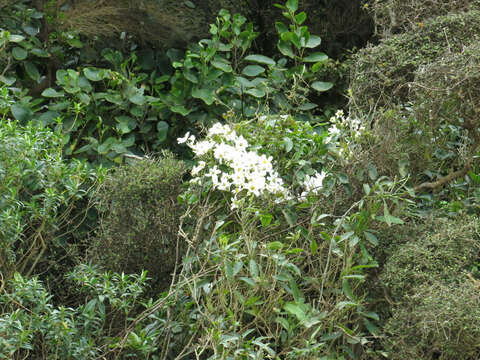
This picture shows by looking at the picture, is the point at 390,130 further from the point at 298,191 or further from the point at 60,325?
the point at 60,325

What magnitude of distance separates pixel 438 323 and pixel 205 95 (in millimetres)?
2502

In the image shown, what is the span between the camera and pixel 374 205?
120 inches

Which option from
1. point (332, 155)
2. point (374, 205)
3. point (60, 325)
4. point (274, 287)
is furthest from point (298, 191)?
point (60, 325)

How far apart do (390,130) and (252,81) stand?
151cm

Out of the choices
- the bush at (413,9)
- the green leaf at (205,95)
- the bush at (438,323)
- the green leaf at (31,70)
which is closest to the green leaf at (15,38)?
the green leaf at (31,70)

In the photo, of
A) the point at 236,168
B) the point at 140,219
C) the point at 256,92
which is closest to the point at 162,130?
the point at 256,92

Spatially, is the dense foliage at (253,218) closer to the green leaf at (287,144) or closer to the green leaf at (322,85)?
the green leaf at (287,144)

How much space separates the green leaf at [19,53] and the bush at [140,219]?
1574 millimetres

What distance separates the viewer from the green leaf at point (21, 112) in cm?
426

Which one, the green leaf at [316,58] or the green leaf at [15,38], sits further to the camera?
the green leaf at [316,58]

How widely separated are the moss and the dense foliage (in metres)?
0.01

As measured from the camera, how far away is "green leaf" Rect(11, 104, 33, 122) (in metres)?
4.26

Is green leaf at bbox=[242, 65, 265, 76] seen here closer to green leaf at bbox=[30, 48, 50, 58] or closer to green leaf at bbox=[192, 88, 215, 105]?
green leaf at bbox=[192, 88, 215, 105]

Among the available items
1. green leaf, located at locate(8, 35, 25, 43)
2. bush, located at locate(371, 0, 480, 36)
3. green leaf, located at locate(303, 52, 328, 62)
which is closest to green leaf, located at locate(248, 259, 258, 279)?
bush, located at locate(371, 0, 480, 36)
